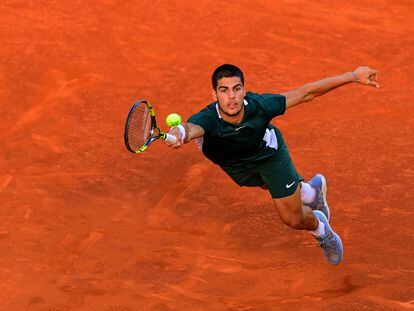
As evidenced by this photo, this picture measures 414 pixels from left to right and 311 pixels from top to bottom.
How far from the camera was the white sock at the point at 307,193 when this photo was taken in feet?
30.1

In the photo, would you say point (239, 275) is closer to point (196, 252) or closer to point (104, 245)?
point (196, 252)

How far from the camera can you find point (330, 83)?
829 cm

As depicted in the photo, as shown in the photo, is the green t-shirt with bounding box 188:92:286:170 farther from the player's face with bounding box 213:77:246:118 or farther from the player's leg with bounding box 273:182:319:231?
the player's leg with bounding box 273:182:319:231

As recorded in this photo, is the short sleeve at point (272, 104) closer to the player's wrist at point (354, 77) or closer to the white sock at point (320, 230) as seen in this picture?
the player's wrist at point (354, 77)

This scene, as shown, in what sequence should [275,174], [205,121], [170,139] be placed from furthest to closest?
[275,174] → [205,121] → [170,139]

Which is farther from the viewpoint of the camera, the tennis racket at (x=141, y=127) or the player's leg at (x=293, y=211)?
the player's leg at (x=293, y=211)

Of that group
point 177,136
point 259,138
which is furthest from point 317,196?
point 177,136

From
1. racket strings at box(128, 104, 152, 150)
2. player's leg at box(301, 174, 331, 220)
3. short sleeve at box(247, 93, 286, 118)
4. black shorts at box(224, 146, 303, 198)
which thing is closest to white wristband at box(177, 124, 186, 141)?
racket strings at box(128, 104, 152, 150)

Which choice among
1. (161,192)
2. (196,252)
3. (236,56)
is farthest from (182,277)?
(236,56)

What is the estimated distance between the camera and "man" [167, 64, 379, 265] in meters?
7.96

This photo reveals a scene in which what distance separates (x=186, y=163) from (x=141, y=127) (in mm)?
3395

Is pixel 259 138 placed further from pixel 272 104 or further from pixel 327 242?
pixel 327 242

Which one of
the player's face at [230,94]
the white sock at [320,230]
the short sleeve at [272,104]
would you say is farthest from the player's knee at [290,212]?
the player's face at [230,94]

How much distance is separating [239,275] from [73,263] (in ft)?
5.48
